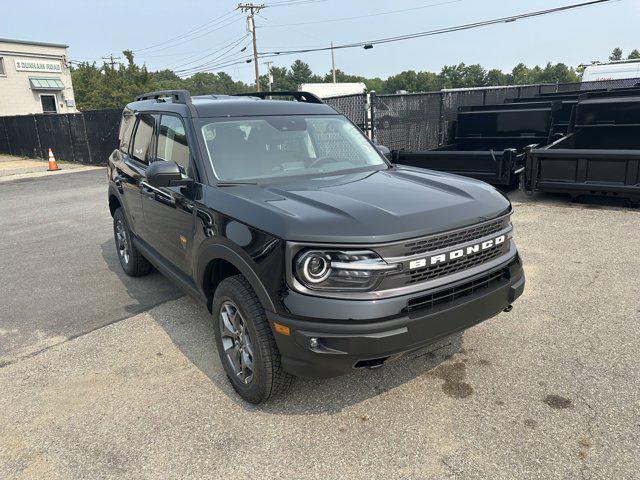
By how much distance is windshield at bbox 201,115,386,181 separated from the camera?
354 cm

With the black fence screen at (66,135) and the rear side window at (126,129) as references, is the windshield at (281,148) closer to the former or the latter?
the rear side window at (126,129)

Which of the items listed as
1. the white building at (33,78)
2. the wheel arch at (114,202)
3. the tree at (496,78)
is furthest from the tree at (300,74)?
the wheel arch at (114,202)

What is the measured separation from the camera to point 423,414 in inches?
115

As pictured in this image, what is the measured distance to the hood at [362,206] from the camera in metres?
2.53

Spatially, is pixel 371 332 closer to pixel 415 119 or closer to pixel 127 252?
pixel 127 252

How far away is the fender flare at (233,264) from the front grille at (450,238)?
2.61 feet

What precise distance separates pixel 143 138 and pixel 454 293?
11.4 ft

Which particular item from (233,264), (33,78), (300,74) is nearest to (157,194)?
(233,264)

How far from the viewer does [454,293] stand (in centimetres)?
274

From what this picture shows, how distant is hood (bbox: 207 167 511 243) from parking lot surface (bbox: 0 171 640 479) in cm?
79

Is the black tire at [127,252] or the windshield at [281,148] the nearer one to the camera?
the windshield at [281,148]

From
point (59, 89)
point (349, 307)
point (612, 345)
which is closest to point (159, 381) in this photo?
point (349, 307)

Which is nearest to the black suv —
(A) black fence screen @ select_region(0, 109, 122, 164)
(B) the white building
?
(A) black fence screen @ select_region(0, 109, 122, 164)

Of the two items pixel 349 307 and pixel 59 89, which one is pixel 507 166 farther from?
pixel 59 89
